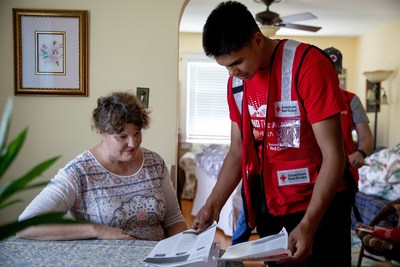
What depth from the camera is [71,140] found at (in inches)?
100.0

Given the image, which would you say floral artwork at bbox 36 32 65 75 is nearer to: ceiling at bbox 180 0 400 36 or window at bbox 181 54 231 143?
ceiling at bbox 180 0 400 36

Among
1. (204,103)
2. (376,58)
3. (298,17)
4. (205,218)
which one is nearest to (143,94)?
(205,218)

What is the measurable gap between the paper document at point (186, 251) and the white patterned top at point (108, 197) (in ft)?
1.01

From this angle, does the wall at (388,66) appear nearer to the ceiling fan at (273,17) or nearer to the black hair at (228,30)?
the ceiling fan at (273,17)

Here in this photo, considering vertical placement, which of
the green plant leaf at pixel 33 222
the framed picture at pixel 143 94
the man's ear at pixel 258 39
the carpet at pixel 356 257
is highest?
the man's ear at pixel 258 39

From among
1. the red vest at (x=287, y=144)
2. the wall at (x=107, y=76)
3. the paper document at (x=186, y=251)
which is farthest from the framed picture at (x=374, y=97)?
the paper document at (x=186, y=251)

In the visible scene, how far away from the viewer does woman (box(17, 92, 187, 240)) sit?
5.11ft

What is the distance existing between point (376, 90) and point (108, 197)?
4895 mm

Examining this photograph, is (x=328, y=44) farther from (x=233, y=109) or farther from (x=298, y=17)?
(x=233, y=109)

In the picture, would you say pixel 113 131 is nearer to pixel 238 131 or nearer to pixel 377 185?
pixel 238 131

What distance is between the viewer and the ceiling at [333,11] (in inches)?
185

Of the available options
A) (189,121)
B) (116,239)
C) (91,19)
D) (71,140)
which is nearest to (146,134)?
(71,140)

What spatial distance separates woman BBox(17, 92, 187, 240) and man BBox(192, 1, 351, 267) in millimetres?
258

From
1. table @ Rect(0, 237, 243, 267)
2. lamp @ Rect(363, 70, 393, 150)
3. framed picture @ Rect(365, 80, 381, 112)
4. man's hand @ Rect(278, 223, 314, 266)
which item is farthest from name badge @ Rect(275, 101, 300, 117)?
framed picture @ Rect(365, 80, 381, 112)
